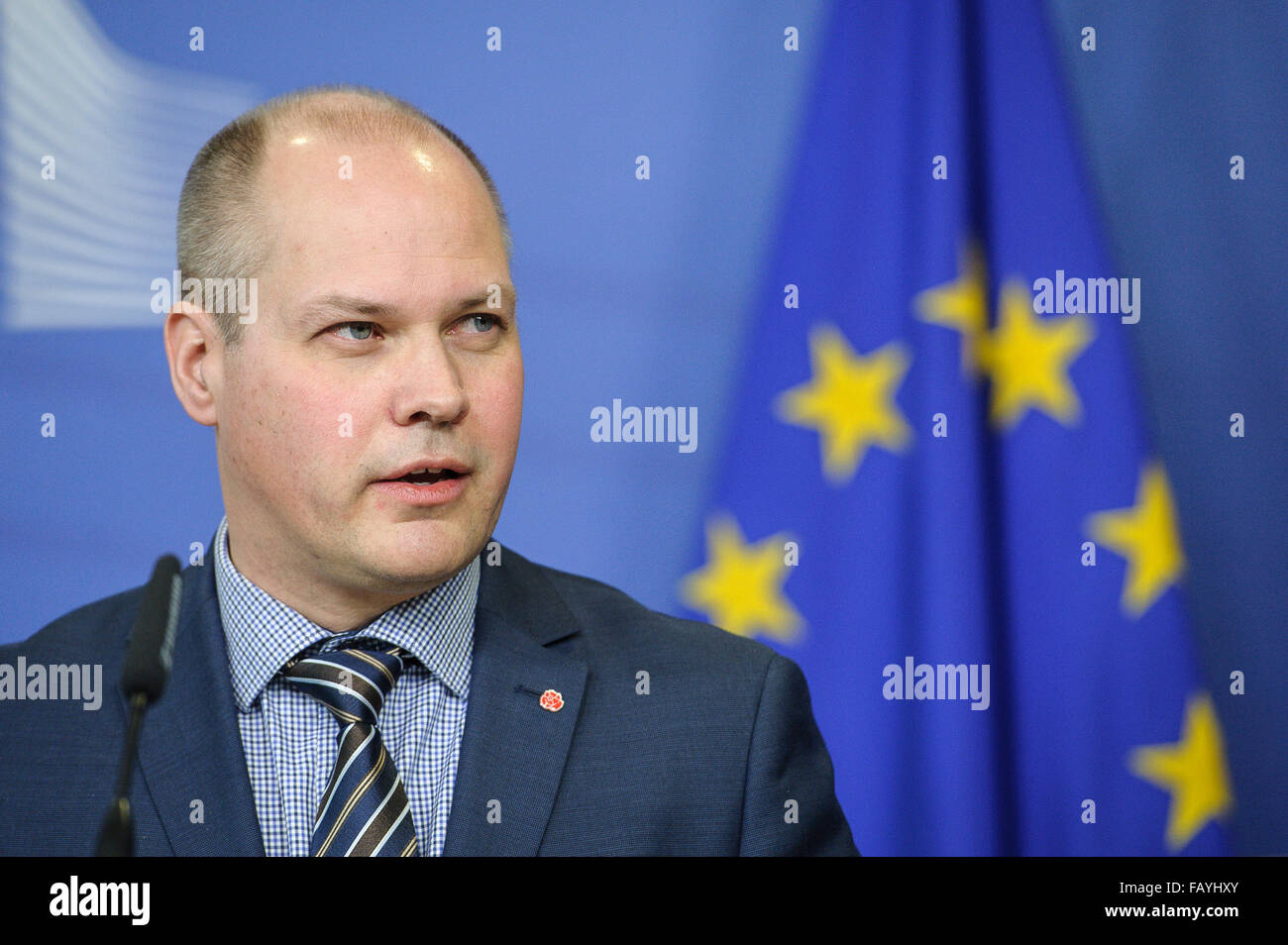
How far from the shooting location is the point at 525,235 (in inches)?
116

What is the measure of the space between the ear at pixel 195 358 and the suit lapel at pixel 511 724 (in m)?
0.53

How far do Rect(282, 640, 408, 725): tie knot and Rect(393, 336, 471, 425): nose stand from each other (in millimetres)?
370

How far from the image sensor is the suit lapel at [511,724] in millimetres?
1851

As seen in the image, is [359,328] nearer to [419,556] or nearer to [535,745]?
[419,556]

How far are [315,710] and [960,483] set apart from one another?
1604 mm

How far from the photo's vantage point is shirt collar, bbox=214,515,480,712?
1908 mm

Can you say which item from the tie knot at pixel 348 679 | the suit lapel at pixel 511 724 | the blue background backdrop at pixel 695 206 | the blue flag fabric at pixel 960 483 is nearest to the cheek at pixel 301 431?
the tie knot at pixel 348 679

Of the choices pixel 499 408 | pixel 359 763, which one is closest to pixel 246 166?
pixel 499 408

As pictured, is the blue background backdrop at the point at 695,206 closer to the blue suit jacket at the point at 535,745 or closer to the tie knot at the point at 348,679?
the blue suit jacket at the point at 535,745

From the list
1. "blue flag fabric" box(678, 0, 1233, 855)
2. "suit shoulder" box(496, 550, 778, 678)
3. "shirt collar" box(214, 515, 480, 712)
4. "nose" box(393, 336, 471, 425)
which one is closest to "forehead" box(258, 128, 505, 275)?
"nose" box(393, 336, 471, 425)

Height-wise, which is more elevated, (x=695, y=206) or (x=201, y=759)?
(x=695, y=206)

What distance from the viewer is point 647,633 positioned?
2.20 m
